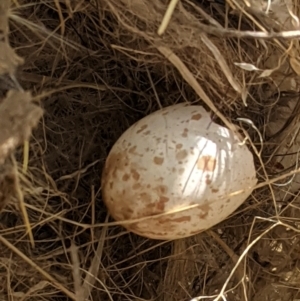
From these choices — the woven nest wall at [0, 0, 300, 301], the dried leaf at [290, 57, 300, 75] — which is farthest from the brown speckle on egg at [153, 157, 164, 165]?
the dried leaf at [290, 57, 300, 75]

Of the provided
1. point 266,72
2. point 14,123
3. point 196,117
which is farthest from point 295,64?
point 14,123

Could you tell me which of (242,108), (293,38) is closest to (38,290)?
(242,108)

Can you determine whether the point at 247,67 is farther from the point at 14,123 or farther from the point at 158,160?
the point at 14,123

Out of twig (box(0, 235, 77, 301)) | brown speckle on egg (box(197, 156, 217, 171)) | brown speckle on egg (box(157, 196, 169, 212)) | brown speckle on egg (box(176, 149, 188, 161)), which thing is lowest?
twig (box(0, 235, 77, 301))

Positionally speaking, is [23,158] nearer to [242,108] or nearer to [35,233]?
[35,233]

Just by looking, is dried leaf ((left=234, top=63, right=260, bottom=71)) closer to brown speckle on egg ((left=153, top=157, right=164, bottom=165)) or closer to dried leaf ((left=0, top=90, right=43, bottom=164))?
brown speckle on egg ((left=153, top=157, right=164, bottom=165))

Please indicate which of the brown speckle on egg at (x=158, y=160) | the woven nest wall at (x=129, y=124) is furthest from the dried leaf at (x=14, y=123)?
the brown speckle on egg at (x=158, y=160)
